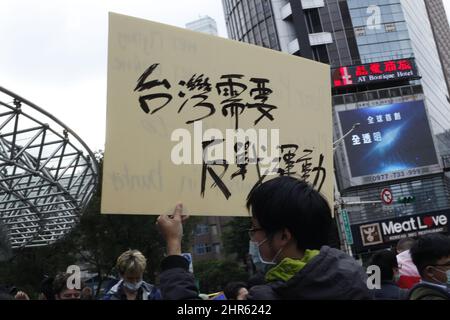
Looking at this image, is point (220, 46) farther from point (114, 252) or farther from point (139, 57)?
point (114, 252)

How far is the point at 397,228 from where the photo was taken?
27203mm

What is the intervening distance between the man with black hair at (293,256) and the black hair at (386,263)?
2338 mm

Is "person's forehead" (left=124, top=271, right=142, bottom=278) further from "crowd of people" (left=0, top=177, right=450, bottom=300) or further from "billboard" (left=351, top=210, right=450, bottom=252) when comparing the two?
"billboard" (left=351, top=210, right=450, bottom=252)

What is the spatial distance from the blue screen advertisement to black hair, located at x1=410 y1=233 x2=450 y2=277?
112 ft

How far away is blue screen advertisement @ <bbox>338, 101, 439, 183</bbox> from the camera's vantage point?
121 feet

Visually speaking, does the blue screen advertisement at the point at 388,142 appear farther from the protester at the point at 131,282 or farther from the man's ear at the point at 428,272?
the man's ear at the point at 428,272

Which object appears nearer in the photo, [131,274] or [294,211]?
[294,211]

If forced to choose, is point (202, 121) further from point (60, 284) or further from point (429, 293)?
point (60, 284)

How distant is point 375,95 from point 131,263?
37.2m

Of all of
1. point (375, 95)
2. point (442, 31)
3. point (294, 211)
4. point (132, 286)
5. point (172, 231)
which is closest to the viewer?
point (294, 211)

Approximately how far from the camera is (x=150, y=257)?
2583 cm

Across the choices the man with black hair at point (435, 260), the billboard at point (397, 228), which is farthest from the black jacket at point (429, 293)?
the billboard at point (397, 228)

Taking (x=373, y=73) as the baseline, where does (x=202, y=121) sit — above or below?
below

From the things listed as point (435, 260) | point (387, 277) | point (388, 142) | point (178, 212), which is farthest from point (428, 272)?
point (388, 142)
